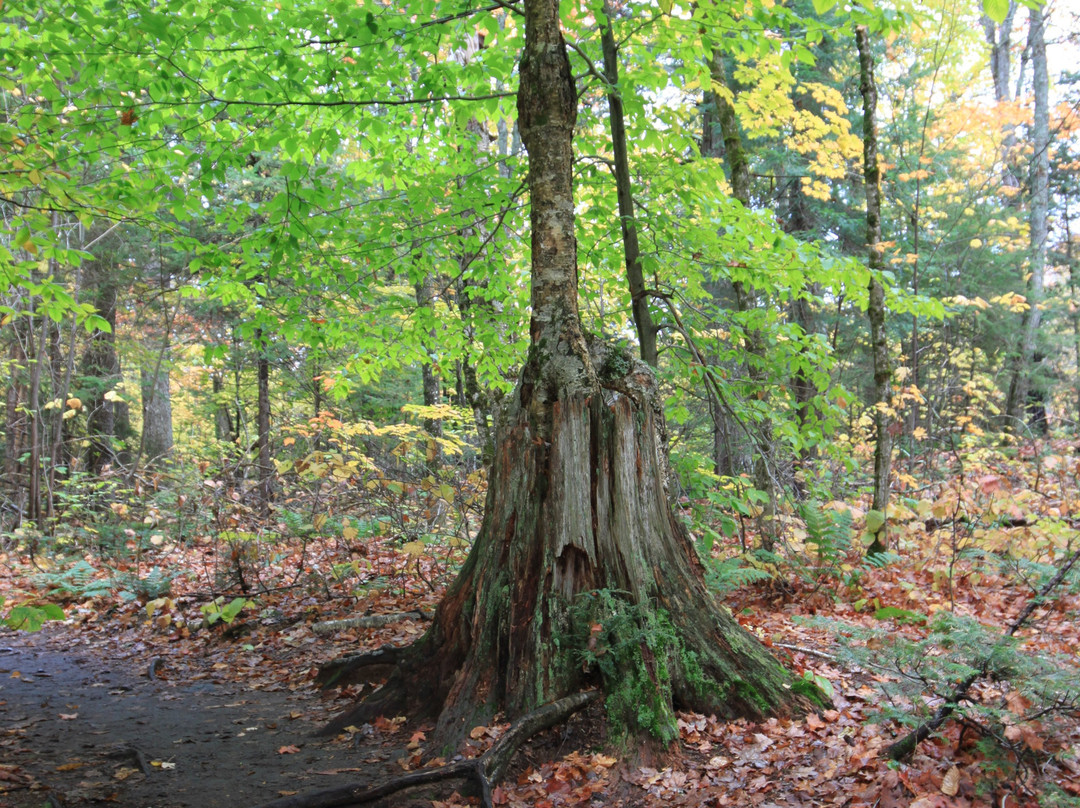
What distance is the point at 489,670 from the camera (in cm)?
428

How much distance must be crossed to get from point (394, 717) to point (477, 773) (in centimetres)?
129

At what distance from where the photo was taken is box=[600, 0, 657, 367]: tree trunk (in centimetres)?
605

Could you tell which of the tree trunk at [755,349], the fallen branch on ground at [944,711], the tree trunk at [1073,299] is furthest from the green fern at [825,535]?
the tree trunk at [1073,299]

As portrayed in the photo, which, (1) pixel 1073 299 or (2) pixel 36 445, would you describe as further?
(1) pixel 1073 299

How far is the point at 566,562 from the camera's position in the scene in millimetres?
4234

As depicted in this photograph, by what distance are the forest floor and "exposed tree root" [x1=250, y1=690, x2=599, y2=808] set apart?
0.09 m

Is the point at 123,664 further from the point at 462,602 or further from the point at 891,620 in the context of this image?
the point at 891,620

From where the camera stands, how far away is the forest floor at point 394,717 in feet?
10.9

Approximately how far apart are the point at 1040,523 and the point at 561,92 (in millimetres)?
6562

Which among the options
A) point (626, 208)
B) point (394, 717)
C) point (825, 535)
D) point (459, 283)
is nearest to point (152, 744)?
point (394, 717)

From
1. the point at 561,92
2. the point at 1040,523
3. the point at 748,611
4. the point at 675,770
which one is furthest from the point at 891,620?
the point at 561,92

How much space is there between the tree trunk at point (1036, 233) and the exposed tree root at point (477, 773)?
48.7 ft

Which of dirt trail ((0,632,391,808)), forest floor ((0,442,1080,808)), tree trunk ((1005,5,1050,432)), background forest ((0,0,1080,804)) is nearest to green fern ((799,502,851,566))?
background forest ((0,0,1080,804))

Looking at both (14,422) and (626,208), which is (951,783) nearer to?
(626,208)
